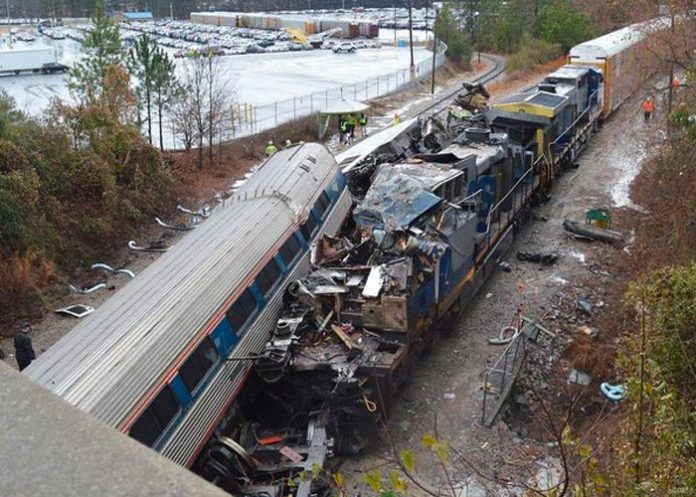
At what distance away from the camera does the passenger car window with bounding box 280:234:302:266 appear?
13602 millimetres

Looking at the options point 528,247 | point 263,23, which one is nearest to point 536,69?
point 528,247

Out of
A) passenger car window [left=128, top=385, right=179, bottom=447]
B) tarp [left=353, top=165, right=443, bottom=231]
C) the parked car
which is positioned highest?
the parked car

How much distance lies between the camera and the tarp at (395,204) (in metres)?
13.3

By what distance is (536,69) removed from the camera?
5403cm

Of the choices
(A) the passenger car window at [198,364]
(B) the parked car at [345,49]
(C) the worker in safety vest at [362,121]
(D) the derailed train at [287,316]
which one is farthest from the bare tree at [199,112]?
(B) the parked car at [345,49]

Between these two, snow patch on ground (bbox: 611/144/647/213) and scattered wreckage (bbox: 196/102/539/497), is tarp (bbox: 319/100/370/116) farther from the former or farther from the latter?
scattered wreckage (bbox: 196/102/539/497)

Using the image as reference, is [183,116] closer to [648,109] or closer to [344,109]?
[344,109]

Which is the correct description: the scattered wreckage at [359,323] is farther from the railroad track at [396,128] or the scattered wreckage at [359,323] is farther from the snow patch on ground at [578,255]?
the snow patch on ground at [578,255]

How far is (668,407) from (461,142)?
1219 cm

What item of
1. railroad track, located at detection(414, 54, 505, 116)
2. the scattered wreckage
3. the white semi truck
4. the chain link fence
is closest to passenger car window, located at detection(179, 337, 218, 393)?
the scattered wreckage

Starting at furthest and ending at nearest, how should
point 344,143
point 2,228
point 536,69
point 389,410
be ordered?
point 536,69 → point 344,143 → point 2,228 → point 389,410

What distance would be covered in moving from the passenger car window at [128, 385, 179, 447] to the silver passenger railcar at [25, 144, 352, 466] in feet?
0.04

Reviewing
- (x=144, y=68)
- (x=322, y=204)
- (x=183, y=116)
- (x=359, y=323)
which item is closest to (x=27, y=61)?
(x=144, y=68)

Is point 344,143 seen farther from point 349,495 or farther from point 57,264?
point 349,495
